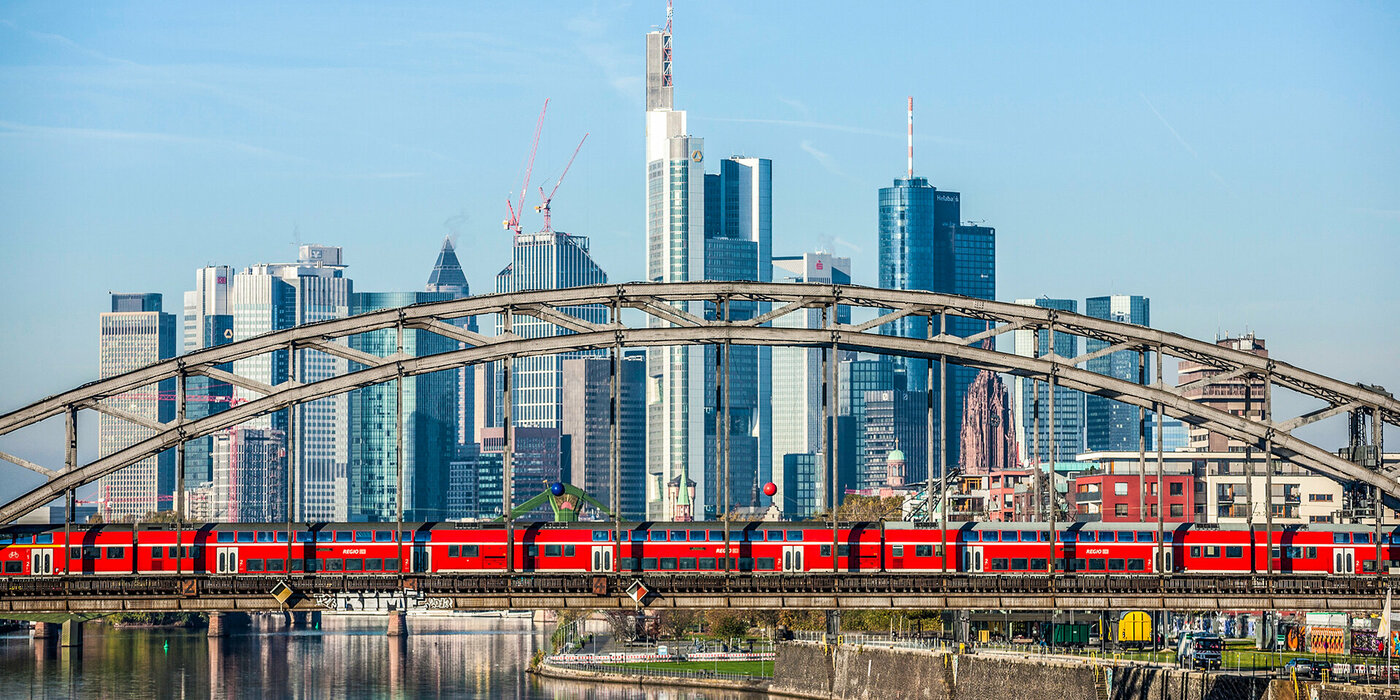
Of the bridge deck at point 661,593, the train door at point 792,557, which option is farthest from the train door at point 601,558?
the train door at point 792,557

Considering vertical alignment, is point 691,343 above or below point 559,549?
above

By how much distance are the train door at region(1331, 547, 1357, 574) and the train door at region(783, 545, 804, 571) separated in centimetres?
2880

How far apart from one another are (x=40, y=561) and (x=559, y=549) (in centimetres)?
2678

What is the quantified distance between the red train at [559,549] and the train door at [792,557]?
0.05 m

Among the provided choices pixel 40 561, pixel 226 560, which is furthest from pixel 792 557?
pixel 40 561

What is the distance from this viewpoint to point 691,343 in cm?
9594

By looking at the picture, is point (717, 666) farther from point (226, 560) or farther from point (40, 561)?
point (40, 561)

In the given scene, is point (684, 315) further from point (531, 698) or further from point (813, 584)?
point (531, 698)

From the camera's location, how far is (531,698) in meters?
144

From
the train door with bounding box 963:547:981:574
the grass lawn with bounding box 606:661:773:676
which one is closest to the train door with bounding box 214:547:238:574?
the train door with bounding box 963:547:981:574

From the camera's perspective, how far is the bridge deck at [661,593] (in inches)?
3462


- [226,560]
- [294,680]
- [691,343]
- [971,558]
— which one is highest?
[691,343]

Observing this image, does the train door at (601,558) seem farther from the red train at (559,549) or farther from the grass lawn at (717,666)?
the grass lawn at (717,666)

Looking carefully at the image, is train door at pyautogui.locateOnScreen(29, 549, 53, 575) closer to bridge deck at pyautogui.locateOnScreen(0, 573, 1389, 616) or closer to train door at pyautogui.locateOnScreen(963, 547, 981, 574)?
bridge deck at pyautogui.locateOnScreen(0, 573, 1389, 616)
